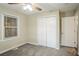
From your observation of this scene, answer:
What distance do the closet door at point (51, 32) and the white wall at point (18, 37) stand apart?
16.7 inches

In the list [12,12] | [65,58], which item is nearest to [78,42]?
[65,58]

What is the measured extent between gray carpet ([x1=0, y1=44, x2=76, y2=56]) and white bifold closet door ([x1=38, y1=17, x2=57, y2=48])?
91mm

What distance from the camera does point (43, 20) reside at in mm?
1572

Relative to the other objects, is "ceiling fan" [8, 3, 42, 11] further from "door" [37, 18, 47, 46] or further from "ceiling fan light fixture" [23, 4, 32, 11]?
"door" [37, 18, 47, 46]

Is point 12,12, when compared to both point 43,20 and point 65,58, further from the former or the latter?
point 65,58

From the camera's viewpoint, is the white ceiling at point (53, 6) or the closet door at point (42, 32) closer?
the white ceiling at point (53, 6)

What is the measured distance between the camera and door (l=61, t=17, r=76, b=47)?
4.89 feet

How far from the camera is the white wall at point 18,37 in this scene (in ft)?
4.73

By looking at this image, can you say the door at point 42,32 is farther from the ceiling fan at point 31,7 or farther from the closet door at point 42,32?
the ceiling fan at point 31,7

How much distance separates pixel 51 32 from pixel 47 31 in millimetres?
75

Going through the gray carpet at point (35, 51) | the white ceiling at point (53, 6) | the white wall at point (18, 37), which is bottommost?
the gray carpet at point (35, 51)

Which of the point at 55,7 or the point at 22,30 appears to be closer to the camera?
the point at 55,7

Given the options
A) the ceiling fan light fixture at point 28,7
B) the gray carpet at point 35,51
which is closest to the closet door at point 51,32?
the gray carpet at point 35,51

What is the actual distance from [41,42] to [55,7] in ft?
2.20
